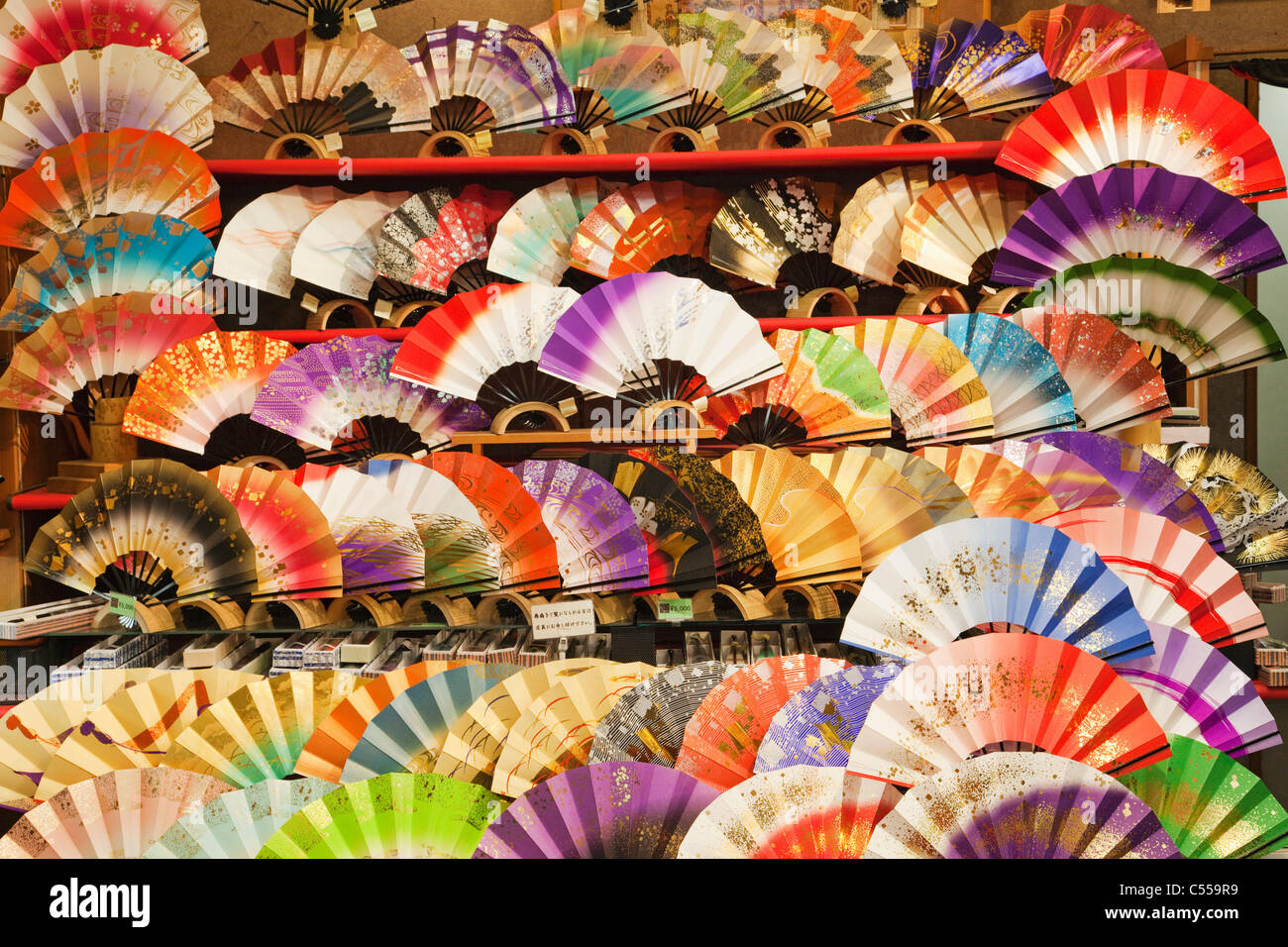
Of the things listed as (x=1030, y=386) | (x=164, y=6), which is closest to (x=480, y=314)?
(x=164, y=6)

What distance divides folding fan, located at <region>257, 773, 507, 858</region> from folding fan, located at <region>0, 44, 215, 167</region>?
2.20 m

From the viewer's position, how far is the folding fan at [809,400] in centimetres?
278

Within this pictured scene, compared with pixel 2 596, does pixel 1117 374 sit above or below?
above

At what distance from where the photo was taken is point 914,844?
59.0 inches

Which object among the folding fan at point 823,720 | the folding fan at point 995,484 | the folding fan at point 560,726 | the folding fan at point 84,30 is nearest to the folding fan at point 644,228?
the folding fan at point 995,484

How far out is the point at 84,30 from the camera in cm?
299

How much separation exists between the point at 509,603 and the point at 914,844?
129 centimetres

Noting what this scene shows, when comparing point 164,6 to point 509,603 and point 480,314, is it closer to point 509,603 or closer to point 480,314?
point 480,314

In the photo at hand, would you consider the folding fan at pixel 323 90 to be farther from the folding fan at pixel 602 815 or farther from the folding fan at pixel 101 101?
the folding fan at pixel 602 815

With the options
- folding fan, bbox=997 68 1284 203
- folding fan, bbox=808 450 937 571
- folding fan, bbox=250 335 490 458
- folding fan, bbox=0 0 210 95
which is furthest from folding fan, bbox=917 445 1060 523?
folding fan, bbox=0 0 210 95

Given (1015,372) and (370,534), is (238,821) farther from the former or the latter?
(1015,372)

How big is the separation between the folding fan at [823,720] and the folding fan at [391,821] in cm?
49

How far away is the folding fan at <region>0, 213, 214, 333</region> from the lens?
289 centimetres
